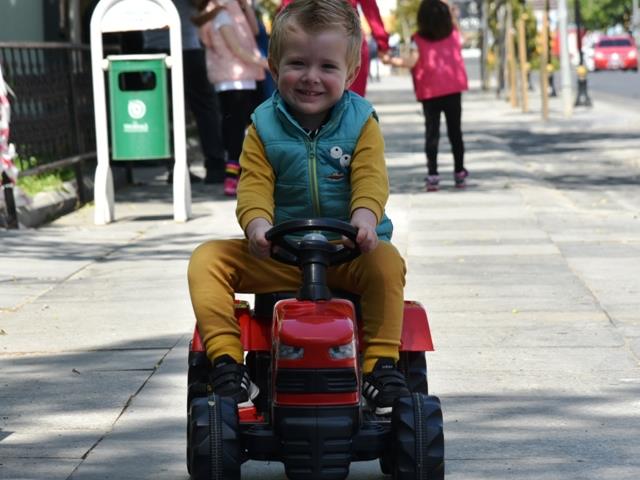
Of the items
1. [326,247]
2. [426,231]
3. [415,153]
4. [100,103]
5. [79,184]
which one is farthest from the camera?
[415,153]

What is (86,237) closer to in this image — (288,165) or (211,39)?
(211,39)

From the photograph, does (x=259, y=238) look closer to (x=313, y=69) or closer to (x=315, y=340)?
(x=315, y=340)

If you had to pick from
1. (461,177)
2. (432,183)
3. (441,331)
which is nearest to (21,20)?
(432,183)

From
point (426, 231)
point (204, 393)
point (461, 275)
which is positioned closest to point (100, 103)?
point (426, 231)

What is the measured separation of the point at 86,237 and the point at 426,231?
2.36m

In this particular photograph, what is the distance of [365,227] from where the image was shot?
4.30m

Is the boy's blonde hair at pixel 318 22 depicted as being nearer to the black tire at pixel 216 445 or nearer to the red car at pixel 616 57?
the black tire at pixel 216 445

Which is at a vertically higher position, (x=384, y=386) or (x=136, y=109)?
(x=136, y=109)

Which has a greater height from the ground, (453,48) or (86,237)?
(453,48)

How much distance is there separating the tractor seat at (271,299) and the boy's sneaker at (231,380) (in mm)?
213

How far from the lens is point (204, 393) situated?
4.69 m

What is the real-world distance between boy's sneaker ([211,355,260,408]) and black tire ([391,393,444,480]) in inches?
17.2

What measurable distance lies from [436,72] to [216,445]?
371 inches

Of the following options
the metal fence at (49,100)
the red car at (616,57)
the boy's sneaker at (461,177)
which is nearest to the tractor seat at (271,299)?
the metal fence at (49,100)
